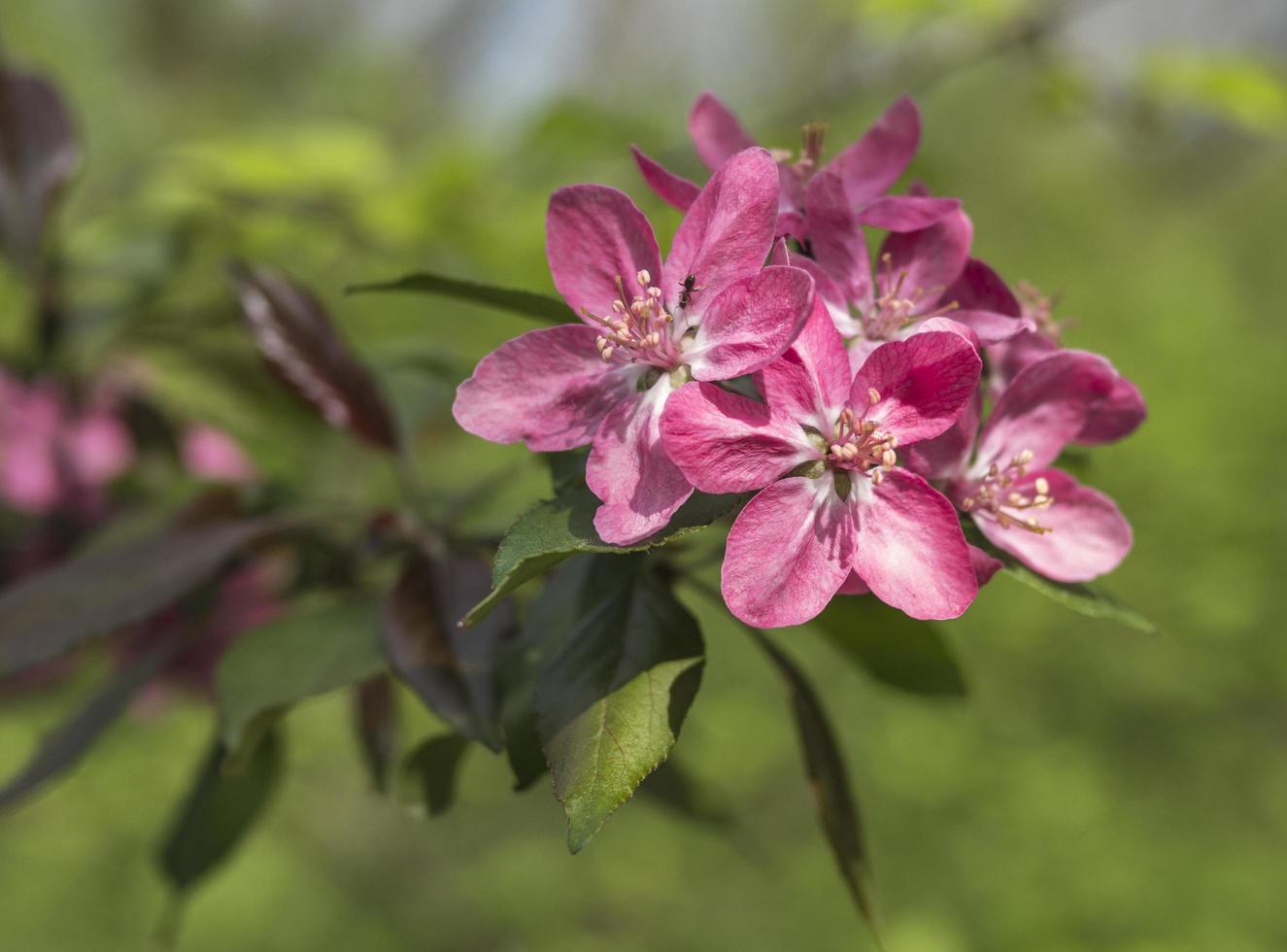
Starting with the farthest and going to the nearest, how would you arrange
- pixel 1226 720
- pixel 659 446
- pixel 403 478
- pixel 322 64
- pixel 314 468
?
pixel 322 64 → pixel 1226 720 → pixel 314 468 → pixel 403 478 → pixel 659 446

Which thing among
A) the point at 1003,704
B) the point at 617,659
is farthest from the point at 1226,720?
the point at 617,659

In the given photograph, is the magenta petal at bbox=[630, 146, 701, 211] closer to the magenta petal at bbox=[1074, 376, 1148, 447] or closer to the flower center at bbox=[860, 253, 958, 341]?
the flower center at bbox=[860, 253, 958, 341]

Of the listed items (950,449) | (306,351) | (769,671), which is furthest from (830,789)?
(769,671)

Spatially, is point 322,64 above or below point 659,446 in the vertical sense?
below

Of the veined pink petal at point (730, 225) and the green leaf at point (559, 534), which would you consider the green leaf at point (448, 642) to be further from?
the veined pink petal at point (730, 225)

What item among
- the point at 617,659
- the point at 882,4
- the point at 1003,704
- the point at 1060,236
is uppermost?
the point at 882,4

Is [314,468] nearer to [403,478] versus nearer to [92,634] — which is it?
[403,478]

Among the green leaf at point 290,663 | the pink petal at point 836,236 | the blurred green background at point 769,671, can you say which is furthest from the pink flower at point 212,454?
the pink petal at point 836,236

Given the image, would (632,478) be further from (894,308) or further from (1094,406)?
(1094,406)
